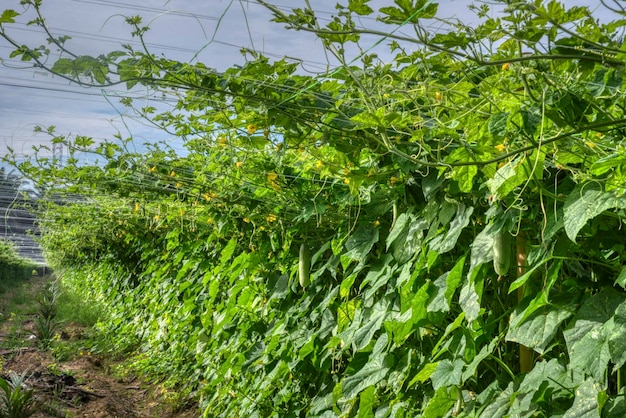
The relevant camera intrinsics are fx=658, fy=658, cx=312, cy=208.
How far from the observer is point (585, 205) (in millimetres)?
1476

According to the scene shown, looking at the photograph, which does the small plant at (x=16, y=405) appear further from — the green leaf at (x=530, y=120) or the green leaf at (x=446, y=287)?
the green leaf at (x=530, y=120)

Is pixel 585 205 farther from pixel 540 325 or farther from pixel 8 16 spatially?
pixel 8 16

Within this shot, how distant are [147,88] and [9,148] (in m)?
3.04

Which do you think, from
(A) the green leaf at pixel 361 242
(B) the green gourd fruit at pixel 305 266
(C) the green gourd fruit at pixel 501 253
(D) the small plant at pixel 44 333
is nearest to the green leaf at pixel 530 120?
(C) the green gourd fruit at pixel 501 253

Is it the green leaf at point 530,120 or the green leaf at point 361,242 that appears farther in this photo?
the green leaf at point 361,242

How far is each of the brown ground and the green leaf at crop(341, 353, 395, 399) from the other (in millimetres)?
2669

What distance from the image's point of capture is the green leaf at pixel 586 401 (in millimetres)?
1438

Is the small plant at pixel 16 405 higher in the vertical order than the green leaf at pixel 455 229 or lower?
lower

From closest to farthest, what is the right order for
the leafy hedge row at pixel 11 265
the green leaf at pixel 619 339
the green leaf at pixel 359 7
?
the green leaf at pixel 619 339, the green leaf at pixel 359 7, the leafy hedge row at pixel 11 265

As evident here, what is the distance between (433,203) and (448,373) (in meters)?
0.53

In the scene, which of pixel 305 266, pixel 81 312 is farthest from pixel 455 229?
pixel 81 312

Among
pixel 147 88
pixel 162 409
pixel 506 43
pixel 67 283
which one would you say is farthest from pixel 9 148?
pixel 67 283

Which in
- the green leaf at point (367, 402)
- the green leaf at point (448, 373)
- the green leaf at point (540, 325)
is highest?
the green leaf at point (540, 325)

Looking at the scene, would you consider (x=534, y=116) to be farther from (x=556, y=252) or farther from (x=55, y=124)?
(x=55, y=124)
